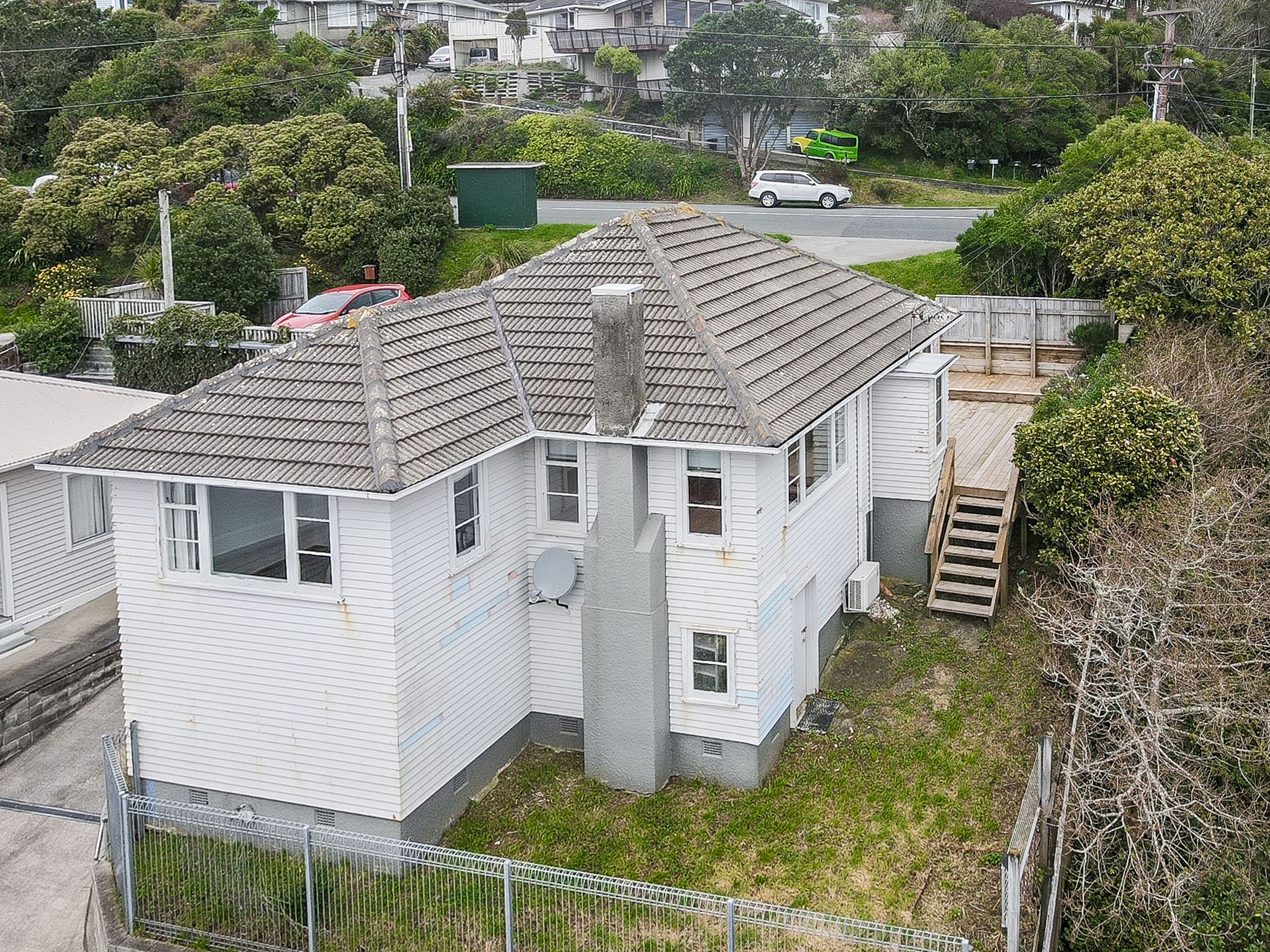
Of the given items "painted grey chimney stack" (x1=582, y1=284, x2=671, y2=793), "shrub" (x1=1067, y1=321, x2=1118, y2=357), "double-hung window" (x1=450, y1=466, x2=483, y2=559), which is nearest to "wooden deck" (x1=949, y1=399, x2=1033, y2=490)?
"shrub" (x1=1067, y1=321, x2=1118, y2=357)

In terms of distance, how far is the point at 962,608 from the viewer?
20109 mm

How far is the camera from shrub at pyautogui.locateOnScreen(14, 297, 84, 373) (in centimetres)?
3372

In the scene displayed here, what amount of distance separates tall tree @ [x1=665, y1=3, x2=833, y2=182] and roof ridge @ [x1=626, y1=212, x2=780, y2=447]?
32.4 meters

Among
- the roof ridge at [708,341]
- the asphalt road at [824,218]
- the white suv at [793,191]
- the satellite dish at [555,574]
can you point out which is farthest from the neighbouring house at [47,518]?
the white suv at [793,191]

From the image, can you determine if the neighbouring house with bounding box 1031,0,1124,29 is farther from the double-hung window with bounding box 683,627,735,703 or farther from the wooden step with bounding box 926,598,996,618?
the double-hung window with bounding box 683,627,735,703

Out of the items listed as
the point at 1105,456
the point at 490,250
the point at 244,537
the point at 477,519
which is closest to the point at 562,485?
the point at 477,519

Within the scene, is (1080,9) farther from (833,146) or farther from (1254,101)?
(833,146)

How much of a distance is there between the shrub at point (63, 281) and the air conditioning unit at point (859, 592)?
2706cm

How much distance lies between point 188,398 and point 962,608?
456 inches

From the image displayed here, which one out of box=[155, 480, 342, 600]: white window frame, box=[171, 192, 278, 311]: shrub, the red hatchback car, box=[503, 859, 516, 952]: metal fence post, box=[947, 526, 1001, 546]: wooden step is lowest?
box=[503, 859, 516, 952]: metal fence post

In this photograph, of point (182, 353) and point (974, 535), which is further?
point (182, 353)

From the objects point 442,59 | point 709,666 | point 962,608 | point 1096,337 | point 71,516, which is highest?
point 442,59

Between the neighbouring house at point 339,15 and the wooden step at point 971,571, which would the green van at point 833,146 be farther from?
the wooden step at point 971,571

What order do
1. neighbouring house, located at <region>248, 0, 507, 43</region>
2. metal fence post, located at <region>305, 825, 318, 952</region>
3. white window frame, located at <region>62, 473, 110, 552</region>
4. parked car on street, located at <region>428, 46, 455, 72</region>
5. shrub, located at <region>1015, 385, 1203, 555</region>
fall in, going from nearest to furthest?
metal fence post, located at <region>305, 825, 318, 952</region> → shrub, located at <region>1015, 385, 1203, 555</region> → white window frame, located at <region>62, 473, 110, 552</region> → parked car on street, located at <region>428, 46, 455, 72</region> → neighbouring house, located at <region>248, 0, 507, 43</region>
